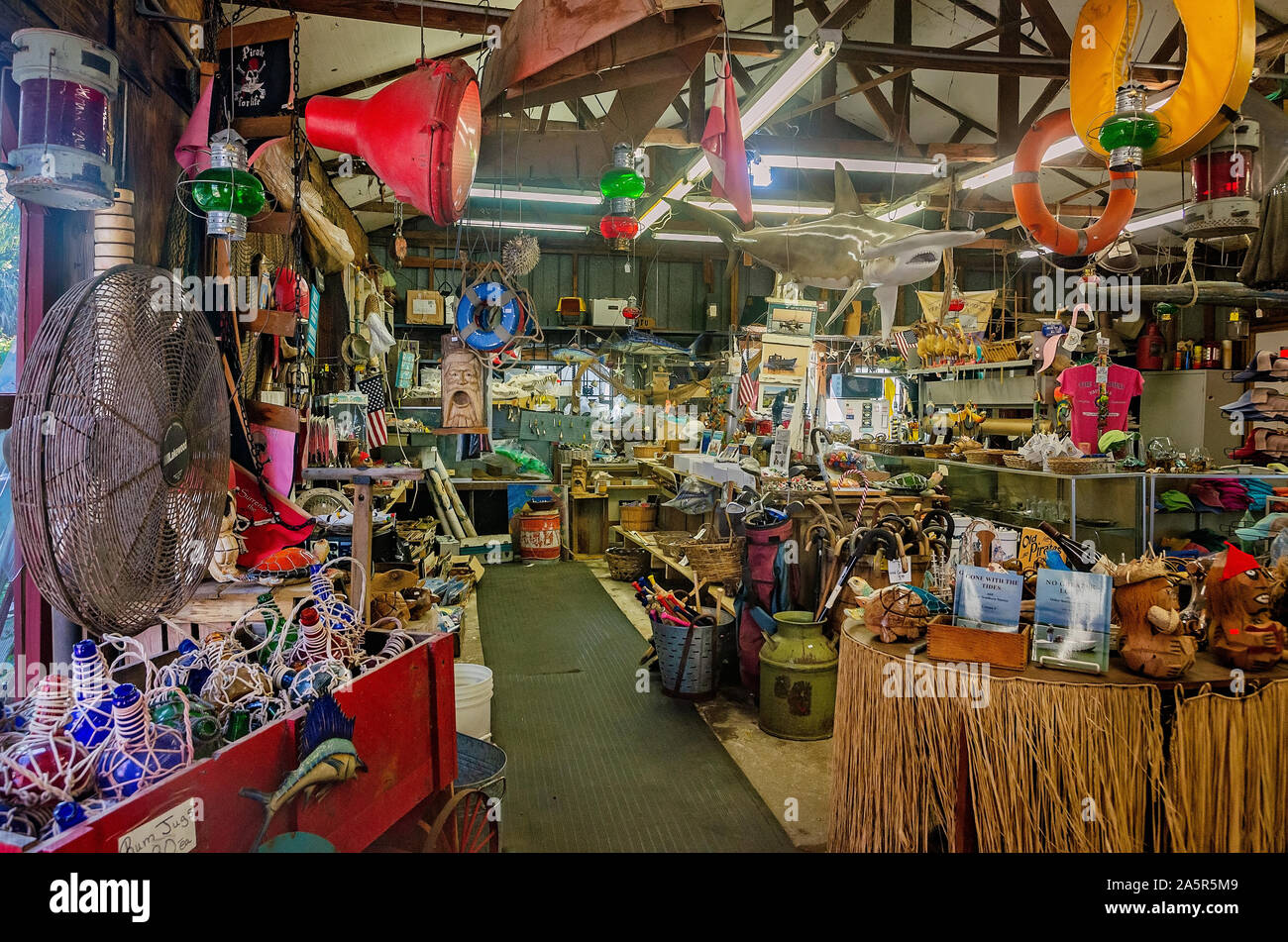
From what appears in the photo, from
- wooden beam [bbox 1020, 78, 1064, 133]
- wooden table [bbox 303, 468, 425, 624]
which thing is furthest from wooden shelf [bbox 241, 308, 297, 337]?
wooden beam [bbox 1020, 78, 1064, 133]

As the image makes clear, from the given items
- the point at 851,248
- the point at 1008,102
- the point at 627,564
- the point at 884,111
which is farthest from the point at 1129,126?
the point at 627,564

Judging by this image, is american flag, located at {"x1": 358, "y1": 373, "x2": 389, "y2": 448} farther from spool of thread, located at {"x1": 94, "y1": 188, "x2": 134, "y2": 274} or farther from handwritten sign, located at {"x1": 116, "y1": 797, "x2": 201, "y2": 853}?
handwritten sign, located at {"x1": 116, "y1": 797, "x2": 201, "y2": 853}

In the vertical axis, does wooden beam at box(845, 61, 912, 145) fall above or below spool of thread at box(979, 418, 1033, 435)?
above

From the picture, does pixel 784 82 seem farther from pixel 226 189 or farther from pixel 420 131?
pixel 226 189

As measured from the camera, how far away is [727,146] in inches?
126

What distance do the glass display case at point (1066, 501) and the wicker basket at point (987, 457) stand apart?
0.26ft

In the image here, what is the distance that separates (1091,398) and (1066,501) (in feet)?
2.85

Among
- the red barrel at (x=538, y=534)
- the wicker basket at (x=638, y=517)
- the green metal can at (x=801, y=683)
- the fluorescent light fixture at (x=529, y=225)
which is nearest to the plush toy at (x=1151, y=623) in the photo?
the green metal can at (x=801, y=683)

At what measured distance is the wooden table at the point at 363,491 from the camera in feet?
9.33

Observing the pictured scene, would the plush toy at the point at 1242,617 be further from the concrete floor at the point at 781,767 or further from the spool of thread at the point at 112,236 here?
the spool of thread at the point at 112,236

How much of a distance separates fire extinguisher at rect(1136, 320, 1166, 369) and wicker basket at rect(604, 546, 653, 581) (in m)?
7.34

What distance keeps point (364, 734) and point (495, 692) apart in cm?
296

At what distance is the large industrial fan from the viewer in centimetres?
146

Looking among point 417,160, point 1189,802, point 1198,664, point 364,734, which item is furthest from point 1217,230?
point 364,734
